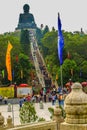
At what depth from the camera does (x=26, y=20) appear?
109562 millimetres

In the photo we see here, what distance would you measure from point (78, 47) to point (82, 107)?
5824cm

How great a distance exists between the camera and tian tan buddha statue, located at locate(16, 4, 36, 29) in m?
108

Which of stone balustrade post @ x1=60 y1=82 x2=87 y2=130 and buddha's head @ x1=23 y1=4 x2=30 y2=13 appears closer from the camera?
stone balustrade post @ x1=60 y1=82 x2=87 y2=130

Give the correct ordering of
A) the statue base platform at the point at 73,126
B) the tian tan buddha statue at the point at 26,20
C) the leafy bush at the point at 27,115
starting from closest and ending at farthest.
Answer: the statue base platform at the point at 73,126
the leafy bush at the point at 27,115
the tian tan buddha statue at the point at 26,20

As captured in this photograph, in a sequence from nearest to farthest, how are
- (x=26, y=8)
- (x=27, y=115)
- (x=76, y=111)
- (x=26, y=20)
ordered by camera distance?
1. (x=76, y=111)
2. (x=27, y=115)
3. (x=26, y=8)
4. (x=26, y=20)

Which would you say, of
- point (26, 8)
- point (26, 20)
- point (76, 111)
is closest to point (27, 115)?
point (76, 111)

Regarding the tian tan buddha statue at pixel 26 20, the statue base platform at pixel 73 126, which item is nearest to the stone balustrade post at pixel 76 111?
the statue base platform at pixel 73 126

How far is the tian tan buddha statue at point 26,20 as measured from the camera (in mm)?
108000

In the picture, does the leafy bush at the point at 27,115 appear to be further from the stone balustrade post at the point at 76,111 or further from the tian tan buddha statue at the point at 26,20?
the tian tan buddha statue at the point at 26,20

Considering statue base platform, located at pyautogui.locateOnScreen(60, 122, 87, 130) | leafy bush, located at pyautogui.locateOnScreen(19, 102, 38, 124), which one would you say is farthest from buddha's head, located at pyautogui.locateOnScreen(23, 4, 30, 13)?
statue base platform, located at pyautogui.locateOnScreen(60, 122, 87, 130)

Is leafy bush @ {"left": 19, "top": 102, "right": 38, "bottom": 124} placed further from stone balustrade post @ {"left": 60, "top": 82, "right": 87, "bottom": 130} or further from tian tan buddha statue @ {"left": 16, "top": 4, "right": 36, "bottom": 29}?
tian tan buddha statue @ {"left": 16, "top": 4, "right": 36, "bottom": 29}

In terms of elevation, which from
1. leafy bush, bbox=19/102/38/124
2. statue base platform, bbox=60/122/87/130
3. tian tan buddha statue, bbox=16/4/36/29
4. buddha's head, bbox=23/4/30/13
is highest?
buddha's head, bbox=23/4/30/13

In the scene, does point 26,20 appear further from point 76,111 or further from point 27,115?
point 76,111

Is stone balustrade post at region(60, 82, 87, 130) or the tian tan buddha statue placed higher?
the tian tan buddha statue
